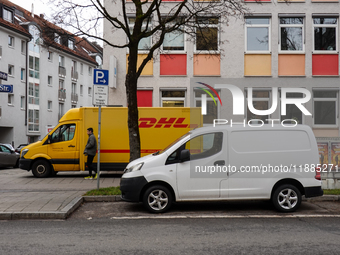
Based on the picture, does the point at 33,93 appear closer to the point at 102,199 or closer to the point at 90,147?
the point at 90,147

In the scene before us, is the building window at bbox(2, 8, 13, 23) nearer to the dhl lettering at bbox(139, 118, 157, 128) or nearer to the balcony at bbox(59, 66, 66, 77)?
the balcony at bbox(59, 66, 66, 77)

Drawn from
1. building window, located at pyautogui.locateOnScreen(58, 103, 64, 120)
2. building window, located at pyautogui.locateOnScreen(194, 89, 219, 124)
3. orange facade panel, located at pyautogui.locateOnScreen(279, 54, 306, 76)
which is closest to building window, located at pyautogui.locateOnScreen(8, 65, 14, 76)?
building window, located at pyautogui.locateOnScreen(58, 103, 64, 120)

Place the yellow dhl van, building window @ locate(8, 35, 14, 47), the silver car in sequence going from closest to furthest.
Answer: the yellow dhl van → the silver car → building window @ locate(8, 35, 14, 47)

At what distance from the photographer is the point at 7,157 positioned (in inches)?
985

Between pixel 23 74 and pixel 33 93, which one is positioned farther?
pixel 33 93

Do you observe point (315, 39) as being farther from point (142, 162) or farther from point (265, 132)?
point (142, 162)

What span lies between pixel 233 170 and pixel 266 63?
1405 cm

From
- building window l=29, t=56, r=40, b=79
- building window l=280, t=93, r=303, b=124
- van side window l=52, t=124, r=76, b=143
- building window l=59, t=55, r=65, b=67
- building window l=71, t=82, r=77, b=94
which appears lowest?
van side window l=52, t=124, r=76, b=143

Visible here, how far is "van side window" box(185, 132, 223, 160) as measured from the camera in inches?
352

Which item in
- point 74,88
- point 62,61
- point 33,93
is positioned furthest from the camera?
point 74,88

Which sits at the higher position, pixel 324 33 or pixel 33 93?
pixel 324 33

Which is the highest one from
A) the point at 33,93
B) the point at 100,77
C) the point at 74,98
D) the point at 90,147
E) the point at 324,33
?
the point at 324,33

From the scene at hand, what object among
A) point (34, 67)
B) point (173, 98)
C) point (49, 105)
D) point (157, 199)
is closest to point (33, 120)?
point (49, 105)

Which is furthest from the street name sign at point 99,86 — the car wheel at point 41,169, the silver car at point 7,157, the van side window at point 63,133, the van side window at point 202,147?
the silver car at point 7,157
